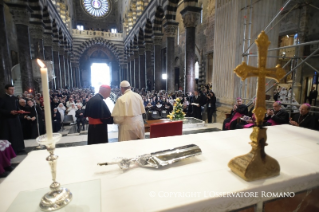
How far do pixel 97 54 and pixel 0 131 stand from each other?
31117 millimetres

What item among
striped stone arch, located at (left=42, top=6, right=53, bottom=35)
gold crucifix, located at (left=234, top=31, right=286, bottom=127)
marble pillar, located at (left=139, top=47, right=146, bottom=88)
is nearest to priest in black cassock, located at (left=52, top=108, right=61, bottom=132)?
gold crucifix, located at (left=234, top=31, right=286, bottom=127)

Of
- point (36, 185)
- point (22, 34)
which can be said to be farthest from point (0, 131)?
point (22, 34)

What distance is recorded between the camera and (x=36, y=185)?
3.40 ft

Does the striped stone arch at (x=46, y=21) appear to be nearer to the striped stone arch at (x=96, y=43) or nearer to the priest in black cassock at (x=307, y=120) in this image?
the striped stone arch at (x=96, y=43)

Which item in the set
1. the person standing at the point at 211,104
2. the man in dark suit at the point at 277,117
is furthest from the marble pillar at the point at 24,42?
the man in dark suit at the point at 277,117

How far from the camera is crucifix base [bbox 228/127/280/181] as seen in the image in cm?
108

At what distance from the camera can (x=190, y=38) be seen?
30.9 ft

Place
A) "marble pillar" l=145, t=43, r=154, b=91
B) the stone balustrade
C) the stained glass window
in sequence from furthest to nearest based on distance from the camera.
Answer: the stained glass window → the stone balustrade → "marble pillar" l=145, t=43, r=154, b=91

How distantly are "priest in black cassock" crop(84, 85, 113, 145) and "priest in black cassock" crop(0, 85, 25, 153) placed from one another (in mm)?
1783

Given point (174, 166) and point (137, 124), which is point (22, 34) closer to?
point (137, 124)

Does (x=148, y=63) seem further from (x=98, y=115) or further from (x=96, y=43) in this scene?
(x=96, y=43)

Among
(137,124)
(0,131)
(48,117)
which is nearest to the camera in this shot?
(48,117)

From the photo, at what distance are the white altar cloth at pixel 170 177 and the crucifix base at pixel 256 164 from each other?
0.12ft

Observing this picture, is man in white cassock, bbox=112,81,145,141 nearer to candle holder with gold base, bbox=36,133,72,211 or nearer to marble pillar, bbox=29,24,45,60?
candle holder with gold base, bbox=36,133,72,211
